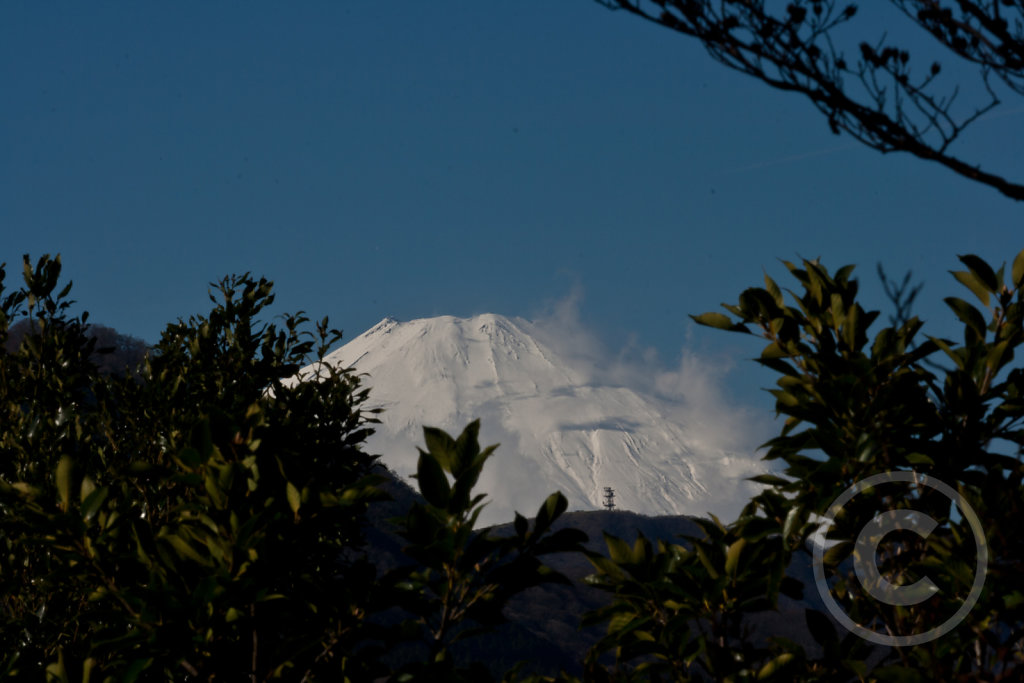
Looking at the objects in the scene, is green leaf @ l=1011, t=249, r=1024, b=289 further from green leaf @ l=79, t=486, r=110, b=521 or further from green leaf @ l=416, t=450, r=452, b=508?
green leaf @ l=79, t=486, r=110, b=521

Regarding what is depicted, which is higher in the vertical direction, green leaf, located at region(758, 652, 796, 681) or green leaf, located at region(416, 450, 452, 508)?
green leaf, located at region(416, 450, 452, 508)

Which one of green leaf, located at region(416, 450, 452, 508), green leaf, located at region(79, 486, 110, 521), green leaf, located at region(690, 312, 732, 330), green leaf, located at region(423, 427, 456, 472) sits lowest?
green leaf, located at region(79, 486, 110, 521)

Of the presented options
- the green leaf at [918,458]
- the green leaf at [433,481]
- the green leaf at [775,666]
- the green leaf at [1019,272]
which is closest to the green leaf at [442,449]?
the green leaf at [433,481]

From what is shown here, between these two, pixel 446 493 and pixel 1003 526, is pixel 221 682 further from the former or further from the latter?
pixel 1003 526

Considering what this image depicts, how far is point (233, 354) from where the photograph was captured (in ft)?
25.3

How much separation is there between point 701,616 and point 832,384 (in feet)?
3.03

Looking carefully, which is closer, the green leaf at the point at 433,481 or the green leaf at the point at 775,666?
the green leaf at the point at 433,481

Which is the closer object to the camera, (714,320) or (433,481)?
(433,481)

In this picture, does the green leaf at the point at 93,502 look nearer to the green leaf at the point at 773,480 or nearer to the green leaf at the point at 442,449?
the green leaf at the point at 442,449

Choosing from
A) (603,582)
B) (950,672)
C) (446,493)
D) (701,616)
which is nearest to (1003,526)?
(950,672)

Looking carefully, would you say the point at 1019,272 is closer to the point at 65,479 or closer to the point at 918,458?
the point at 918,458

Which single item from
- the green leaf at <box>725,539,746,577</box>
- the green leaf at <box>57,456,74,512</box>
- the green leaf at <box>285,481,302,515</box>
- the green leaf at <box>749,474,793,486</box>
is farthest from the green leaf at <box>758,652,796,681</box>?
the green leaf at <box>57,456,74,512</box>

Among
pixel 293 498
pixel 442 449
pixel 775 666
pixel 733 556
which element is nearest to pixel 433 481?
pixel 442 449

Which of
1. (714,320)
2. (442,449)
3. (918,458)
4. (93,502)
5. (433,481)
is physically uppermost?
(714,320)
